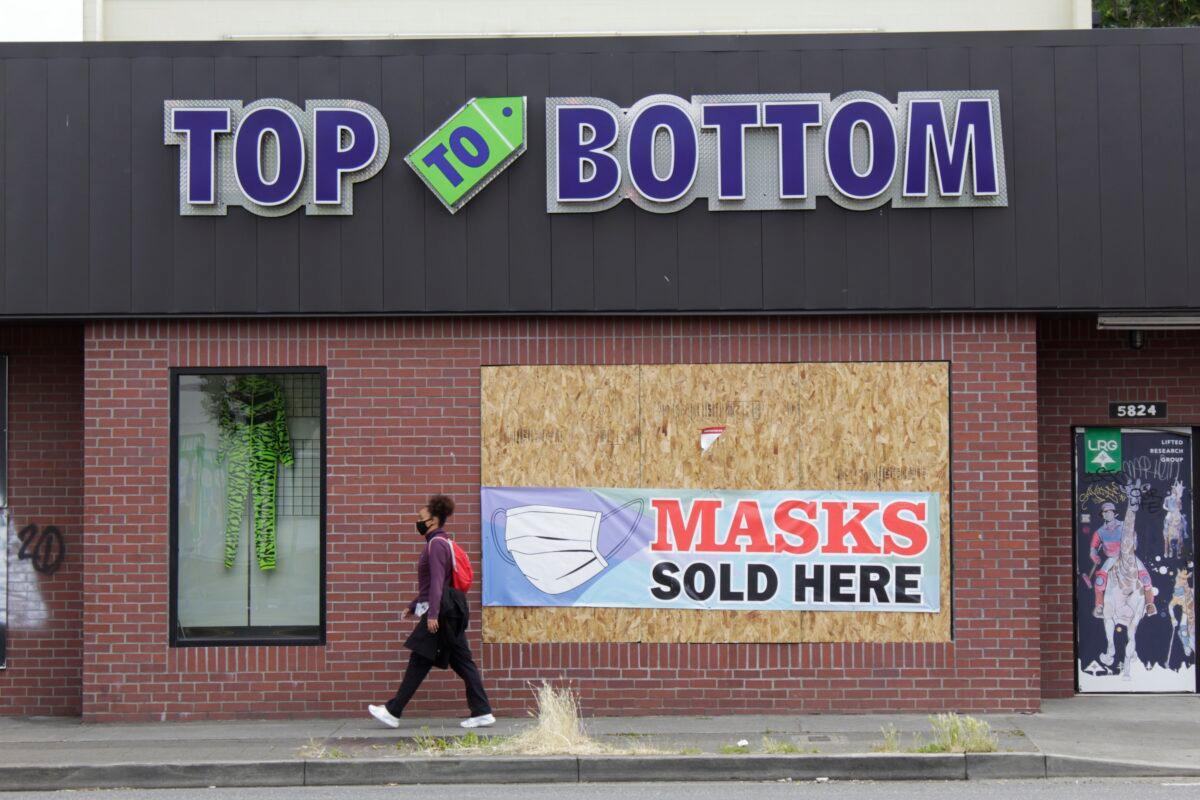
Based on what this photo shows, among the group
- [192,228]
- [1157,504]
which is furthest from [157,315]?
[1157,504]

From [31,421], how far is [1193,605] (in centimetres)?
1001

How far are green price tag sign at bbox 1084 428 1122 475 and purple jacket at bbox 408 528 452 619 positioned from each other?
557 centimetres

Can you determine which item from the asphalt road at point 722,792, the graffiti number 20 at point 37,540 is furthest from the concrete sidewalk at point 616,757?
the graffiti number 20 at point 37,540

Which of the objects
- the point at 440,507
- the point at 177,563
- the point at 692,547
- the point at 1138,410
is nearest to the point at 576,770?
Answer: the point at 440,507

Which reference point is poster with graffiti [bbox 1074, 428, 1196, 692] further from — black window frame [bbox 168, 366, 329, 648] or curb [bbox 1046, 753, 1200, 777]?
black window frame [bbox 168, 366, 329, 648]

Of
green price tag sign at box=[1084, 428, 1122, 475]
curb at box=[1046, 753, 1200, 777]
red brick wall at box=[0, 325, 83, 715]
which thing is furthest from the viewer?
green price tag sign at box=[1084, 428, 1122, 475]

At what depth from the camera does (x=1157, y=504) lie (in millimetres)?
12188

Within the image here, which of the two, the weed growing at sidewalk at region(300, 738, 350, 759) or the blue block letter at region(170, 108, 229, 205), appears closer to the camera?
the weed growing at sidewalk at region(300, 738, 350, 759)

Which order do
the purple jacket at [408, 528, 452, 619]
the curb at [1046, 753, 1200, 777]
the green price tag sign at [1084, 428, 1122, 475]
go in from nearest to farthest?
1. the curb at [1046, 753, 1200, 777]
2. the purple jacket at [408, 528, 452, 619]
3. the green price tag sign at [1084, 428, 1122, 475]

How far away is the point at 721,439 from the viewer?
11414 mm

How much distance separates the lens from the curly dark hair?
35.1ft

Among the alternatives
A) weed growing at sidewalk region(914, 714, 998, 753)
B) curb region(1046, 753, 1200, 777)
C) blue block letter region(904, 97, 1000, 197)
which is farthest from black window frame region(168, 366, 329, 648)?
curb region(1046, 753, 1200, 777)

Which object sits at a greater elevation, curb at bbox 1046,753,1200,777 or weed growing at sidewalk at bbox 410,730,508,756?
weed growing at sidewalk at bbox 410,730,508,756

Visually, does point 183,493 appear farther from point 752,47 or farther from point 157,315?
point 752,47
